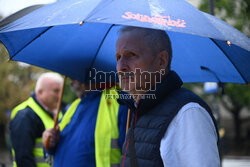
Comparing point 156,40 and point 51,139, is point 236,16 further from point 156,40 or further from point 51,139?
point 156,40

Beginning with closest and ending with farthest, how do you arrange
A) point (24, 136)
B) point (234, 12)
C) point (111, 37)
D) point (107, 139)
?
1. point (107, 139)
2. point (111, 37)
3. point (24, 136)
4. point (234, 12)

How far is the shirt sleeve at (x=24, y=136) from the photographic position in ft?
13.4

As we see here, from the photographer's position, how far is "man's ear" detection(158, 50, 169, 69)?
2256mm

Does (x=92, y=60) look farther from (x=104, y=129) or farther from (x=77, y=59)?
(x=104, y=129)

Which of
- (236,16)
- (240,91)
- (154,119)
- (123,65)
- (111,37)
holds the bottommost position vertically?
(240,91)

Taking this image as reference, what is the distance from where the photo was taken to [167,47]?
7.54 ft

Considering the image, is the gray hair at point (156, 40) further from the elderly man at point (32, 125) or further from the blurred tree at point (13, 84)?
the blurred tree at point (13, 84)

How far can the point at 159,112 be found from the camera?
201 cm

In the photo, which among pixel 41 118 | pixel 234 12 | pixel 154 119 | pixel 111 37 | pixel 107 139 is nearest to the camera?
pixel 154 119

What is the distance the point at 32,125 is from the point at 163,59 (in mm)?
2551

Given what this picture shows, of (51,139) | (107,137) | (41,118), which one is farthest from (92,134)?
(41,118)

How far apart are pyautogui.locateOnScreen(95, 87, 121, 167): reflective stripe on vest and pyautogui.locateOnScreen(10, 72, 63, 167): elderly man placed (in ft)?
4.37

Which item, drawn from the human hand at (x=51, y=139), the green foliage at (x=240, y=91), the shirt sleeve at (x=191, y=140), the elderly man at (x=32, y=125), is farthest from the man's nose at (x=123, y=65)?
the green foliage at (x=240, y=91)

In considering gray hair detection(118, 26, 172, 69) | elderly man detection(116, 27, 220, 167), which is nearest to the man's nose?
elderly man detection(116, 27, 220, 167)
